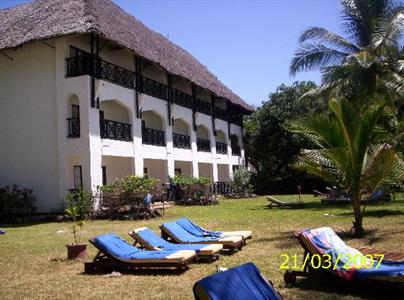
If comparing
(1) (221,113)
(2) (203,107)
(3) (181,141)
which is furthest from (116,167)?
(1) (221,113)

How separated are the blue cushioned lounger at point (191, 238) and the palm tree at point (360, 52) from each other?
10143 millimetres

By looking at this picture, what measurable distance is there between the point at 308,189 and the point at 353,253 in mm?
27507

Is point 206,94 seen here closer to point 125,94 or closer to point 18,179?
point 125,94

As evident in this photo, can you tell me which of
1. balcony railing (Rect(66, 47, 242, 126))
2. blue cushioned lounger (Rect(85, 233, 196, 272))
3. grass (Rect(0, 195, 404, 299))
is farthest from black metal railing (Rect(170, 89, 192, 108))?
blue cushioned lounger (Rect(85, 233, 196, 272))

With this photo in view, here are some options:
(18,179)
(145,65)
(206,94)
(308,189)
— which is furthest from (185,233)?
(308,189)

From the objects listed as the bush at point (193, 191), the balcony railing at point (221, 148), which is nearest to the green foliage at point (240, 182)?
the balcony railing at point (221, 148)

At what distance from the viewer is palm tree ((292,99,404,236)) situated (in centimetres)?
1030

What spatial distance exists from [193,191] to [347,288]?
1717 cm

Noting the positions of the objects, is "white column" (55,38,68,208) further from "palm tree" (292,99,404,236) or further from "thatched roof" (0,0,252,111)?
"palm tree" (292,99,404,236)

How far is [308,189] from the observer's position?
3359cm

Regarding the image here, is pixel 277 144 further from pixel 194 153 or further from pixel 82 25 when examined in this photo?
pixel 82 25

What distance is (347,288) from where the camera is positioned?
6.22 m
